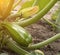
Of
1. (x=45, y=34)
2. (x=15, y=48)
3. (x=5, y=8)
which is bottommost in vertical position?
(x=15, y=48)

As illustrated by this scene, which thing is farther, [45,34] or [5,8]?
[45,34]

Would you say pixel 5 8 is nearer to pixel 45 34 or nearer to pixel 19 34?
pixel 19 34

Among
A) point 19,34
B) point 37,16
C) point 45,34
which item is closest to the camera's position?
point 19,34

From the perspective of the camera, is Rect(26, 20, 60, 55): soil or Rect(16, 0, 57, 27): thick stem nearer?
Rect(16, 0, 57, 27): thick stem

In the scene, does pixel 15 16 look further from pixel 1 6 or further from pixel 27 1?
pixel 27 1

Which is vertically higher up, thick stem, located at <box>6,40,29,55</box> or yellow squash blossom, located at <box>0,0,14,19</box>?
yellow squash blossom, located at <box>0,0,14,19</box>

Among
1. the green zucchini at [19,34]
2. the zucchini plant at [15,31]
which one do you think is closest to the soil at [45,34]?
the zucchini plant at [15,31]

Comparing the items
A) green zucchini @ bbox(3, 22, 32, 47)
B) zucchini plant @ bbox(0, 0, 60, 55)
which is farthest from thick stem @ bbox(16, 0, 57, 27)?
green zucchini @ bbox(3, 22, 32, 47)

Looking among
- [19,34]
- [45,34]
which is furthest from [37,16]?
[45,34]

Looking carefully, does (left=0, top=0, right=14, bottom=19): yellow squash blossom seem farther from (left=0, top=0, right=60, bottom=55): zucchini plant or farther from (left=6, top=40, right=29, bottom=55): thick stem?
(left=6, top=40, right=29, bottom=55): thick stem
